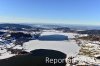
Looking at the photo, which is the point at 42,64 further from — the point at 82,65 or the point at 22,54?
the point at 22,54

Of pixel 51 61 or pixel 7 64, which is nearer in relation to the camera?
pixel 7 64

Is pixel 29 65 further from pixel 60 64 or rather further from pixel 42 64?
pixel 60 64

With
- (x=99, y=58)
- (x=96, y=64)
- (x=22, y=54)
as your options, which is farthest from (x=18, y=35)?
(x=96, y=64)

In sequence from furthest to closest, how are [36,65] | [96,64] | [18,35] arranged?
[18,35] → [96,64] → [36,65]

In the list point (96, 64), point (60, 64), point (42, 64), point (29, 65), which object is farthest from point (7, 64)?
point (96, 64)

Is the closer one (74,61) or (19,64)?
(19,64)

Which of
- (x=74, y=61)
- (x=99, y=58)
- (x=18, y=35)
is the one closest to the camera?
(x=74, y=61)

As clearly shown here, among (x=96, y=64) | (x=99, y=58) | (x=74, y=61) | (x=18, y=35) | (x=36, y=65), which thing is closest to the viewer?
(x=36, y=65)

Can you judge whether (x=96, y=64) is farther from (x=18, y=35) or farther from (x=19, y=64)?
(x=18, y=35)

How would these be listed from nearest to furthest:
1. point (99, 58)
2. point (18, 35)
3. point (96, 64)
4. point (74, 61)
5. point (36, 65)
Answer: point (36, 65)
point (96, 64)
point (74, 61)
point (99, 58)
point (18, 35)
